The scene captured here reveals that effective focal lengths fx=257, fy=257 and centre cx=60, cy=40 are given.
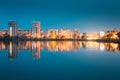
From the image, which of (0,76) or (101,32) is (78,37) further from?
(0,76)

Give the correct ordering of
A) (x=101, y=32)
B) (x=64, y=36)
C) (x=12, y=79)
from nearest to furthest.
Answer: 1. (x=12, y=79)
2. (x=101, y=32)
3. (x=64, y=36)

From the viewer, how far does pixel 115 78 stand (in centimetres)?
816

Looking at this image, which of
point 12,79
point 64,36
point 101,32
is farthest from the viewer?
point 64,36

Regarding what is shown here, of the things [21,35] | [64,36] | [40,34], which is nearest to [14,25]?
[21,35]

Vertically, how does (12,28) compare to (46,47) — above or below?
above

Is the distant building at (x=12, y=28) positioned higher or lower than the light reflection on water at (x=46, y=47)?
higher

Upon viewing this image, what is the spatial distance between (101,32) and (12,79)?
77.1 meters

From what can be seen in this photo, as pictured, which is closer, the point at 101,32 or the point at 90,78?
the point at 90,78

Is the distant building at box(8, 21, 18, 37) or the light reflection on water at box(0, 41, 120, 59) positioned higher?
the distant building at box(8, 21, 18, 37)

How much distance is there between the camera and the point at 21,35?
88.4m

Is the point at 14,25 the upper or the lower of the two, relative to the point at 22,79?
upper

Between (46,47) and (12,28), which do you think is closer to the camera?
(46,47)

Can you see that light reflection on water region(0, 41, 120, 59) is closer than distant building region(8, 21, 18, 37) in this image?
Yes

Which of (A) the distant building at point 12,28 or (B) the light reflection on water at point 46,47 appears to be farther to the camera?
(A) the distant building at point 12,28
